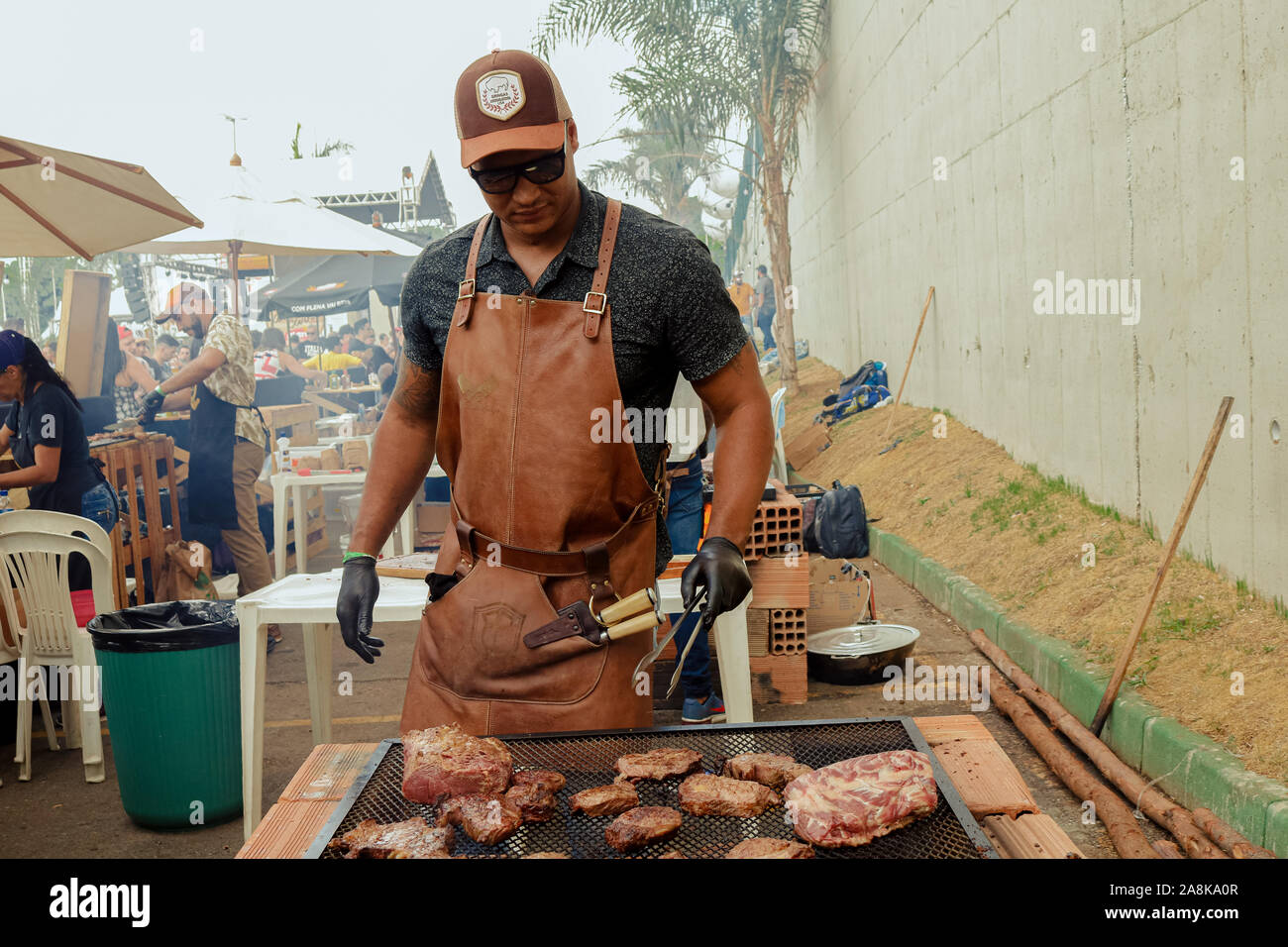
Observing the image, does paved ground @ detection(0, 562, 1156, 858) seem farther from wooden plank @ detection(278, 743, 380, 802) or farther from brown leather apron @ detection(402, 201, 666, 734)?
brown leather apron @ detection(402, 201, 666, 734)

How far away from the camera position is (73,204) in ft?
23.5

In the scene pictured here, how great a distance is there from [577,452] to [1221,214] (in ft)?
13.0

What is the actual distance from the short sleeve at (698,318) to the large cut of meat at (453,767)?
3.09ft

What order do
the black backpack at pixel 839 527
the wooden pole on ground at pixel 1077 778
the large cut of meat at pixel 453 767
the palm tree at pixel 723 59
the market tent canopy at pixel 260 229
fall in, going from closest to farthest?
the large cut of meat at pixel 453 767, the wooden pole on ground at pixel 1077 778, the black backpack at pixel 839 527, the market tent canopy at pixel 260 229, the palm tree at pixel 723 59

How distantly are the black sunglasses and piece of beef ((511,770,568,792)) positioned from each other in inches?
49.2

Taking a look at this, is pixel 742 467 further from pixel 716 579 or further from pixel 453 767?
pixel 453 767

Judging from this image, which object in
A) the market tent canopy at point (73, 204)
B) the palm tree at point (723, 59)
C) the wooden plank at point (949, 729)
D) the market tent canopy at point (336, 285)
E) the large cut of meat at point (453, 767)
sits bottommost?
the wooden plank at point (949, 729)

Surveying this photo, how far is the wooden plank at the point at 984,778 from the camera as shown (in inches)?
Answer: 86.4

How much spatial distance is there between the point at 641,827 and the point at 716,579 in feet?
2.08

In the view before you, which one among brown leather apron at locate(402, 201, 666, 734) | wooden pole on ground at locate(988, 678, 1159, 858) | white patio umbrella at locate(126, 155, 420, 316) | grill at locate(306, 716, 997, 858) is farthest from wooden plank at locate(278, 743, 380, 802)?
white patio umbrella at locate(126, 155, 420, 316)

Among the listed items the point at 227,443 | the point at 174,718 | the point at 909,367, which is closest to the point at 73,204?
the point at 227,443

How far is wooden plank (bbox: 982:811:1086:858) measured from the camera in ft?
6.44

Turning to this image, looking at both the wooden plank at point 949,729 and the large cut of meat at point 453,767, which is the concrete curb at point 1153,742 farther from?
the large cut of meat at point 453,767

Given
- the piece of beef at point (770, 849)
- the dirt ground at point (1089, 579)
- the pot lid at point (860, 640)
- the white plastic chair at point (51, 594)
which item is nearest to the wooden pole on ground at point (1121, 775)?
the dirt ground at point (1089, 579)
